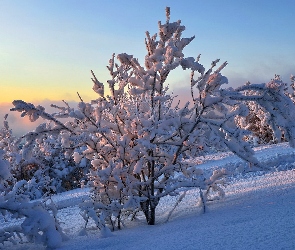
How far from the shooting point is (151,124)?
3818mm

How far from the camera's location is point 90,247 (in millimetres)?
3324

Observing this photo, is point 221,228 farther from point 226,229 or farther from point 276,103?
point 276,103

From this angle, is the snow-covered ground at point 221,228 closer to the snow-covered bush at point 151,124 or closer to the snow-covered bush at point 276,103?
the snow-covered bush at point 151,124

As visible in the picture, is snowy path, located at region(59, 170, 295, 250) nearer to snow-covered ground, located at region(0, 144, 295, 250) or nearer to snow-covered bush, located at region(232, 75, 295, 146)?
snow-covered ground, located at region(0, 144, 295, 250)

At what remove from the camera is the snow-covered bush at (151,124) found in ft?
12.2

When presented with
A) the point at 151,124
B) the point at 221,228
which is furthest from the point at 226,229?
the point at 151,124

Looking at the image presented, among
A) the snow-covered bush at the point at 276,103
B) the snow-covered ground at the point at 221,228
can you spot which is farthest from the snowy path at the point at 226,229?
the snow-covered bush at the point at 276,103

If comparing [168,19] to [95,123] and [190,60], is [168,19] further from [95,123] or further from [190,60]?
[95,123]

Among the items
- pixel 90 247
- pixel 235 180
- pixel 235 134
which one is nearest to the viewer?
pixel 90 247

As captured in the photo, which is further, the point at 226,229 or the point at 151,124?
the point at 151,124

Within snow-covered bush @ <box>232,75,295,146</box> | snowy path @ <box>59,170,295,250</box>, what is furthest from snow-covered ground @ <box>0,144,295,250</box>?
snow-covered bush @ <box>232,75,295,146</box>

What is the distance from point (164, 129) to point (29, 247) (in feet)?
6.07

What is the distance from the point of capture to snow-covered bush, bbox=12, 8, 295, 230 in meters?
3.71

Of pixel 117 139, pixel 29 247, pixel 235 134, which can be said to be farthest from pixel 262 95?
pixel 29 247
